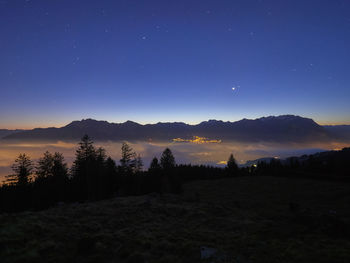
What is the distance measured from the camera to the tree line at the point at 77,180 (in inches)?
1325

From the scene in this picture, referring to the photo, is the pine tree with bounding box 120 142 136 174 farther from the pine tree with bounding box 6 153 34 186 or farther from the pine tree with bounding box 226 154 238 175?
the pine tree with bounding box 226 154 238 175

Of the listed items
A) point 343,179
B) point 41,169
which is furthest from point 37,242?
point 343,179

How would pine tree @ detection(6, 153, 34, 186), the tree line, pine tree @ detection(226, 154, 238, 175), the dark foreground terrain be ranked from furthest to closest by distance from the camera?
pine tree @ detection(226, 154, 238, 175) → pine tree @ detection(6, 153, 34, 186) → the tree line → the dark foreground terrain

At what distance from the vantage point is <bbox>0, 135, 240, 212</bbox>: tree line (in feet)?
110

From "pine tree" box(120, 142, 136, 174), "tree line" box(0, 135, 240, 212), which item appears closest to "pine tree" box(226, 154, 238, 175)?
"tree line" box(0, 135, 240, 212)

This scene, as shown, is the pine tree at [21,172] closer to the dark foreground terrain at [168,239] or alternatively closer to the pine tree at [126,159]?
the pine tree at [126,159]

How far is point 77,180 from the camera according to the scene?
1549 inches

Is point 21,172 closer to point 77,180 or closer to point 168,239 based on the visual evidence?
point 77,180

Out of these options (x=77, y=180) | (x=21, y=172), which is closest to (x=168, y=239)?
(x=77, y=180)

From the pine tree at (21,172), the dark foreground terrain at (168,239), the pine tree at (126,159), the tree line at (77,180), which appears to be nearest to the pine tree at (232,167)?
the tree line at (77,180)

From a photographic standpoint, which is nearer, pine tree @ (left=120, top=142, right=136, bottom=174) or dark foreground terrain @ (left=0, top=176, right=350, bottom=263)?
dark foreground terrain @ (left=0, top=176, right=350, bottom=263)

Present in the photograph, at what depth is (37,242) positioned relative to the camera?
40.8ft

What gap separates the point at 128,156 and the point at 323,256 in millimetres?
42812

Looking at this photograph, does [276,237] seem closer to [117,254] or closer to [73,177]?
[117,254]
